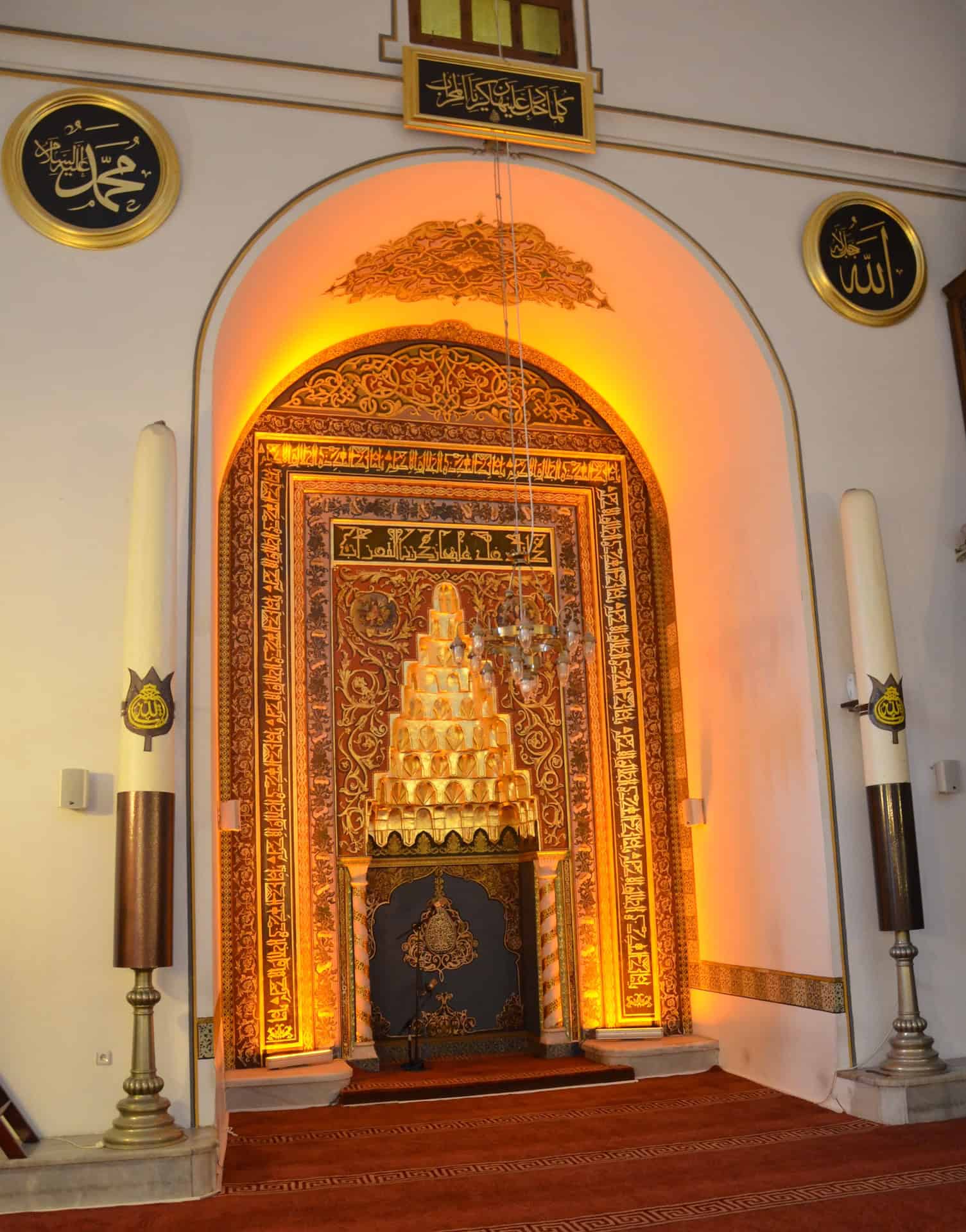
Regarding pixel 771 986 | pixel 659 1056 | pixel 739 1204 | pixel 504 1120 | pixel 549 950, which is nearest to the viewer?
pixel 739 1204

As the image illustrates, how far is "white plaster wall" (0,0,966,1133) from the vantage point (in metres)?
4.02

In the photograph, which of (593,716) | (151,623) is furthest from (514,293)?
(151,623)

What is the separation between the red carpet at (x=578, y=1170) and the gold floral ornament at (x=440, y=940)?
99 centimetres

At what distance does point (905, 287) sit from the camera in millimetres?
5566

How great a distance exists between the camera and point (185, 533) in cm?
441

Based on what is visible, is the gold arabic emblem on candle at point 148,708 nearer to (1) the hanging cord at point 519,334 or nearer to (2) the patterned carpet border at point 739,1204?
(2) the patterned carpet border at point 739,1204

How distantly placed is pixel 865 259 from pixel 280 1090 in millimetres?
4516

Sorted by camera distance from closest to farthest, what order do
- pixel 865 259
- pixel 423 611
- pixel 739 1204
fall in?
pixel 739 1204 → pixel 865 259 → pixel 423 611

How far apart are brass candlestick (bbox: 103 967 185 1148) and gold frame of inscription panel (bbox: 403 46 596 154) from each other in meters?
3.48

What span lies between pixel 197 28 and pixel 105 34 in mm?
362

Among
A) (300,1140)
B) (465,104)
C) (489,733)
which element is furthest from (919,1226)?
(465,104)

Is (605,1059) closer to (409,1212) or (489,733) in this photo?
(489,733)

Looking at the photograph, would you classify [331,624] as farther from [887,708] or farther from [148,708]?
[887,708]

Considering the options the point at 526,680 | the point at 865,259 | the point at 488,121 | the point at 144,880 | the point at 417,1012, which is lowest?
the point at 417,1012
